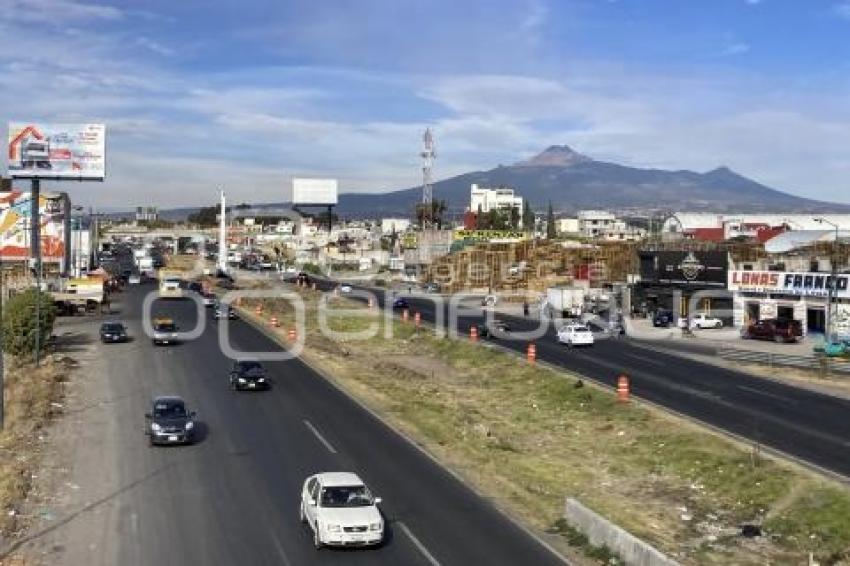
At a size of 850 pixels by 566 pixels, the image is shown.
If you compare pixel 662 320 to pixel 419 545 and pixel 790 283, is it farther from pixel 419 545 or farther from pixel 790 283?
pixel 419 545

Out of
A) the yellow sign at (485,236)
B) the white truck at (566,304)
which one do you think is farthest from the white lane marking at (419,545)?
the yellow sign at (485,236)

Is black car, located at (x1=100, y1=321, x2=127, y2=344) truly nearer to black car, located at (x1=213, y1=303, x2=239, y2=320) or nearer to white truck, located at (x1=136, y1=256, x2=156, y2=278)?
black car, located at (x1=213, y1=303, x2=239, y2=320)

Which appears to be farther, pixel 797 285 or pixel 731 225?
pixel 731 225

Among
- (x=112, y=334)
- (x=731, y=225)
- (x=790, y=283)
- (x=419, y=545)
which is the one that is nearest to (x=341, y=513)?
(x=419, y=545)

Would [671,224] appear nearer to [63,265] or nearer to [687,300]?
[687,300]

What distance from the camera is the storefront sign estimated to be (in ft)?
236

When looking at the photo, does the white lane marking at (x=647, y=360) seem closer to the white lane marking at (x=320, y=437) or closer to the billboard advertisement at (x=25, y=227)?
the white lane marking at (x=320, y=437)

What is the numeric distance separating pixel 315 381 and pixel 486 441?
54.8ft

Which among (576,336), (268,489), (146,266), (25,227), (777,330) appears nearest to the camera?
(268,489)

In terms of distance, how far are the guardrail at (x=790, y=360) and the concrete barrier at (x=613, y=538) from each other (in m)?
34.7

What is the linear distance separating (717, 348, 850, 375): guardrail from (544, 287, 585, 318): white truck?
35.0 m

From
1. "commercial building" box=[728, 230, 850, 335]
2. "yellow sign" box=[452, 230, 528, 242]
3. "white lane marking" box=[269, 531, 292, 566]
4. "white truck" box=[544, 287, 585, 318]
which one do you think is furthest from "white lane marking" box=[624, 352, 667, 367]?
"yellow sign" box=[452, 230, 528, 242]

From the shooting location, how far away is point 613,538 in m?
21.6

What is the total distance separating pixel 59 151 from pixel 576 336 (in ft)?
232
